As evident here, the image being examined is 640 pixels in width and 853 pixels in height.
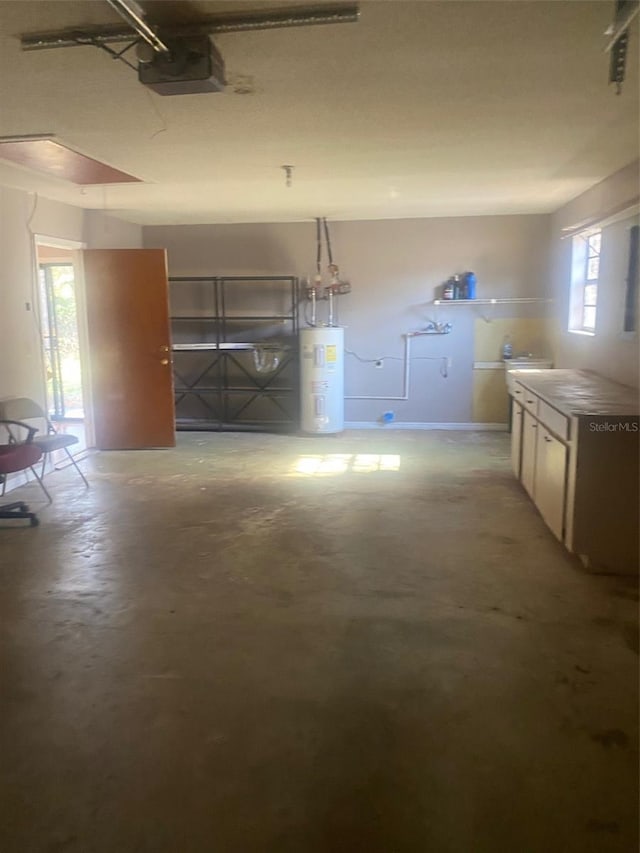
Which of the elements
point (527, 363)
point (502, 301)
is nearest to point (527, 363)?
point (527, 363)

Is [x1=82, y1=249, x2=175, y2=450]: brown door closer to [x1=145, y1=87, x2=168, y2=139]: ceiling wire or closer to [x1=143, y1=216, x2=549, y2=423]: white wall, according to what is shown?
[x1=143, y1=216, x2=549, y2=423]: white wall

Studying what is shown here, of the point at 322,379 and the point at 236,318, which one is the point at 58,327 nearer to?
the point at 236,318

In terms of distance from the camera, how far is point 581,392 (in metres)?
3.96


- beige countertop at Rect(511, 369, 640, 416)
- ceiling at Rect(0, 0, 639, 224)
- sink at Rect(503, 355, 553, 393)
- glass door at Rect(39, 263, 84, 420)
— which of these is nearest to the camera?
ceiling at Rect(0, 0, 639, 224)

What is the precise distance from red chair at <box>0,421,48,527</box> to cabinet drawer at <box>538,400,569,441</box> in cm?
331

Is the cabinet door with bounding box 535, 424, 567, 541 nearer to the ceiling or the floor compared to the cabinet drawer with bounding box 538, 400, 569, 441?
nearer to the floor

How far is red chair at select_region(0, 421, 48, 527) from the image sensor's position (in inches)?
164

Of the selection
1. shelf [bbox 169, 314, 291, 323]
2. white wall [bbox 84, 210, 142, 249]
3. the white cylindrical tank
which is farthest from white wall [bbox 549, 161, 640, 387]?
white wall [bbox 84, 210, 142, 249]

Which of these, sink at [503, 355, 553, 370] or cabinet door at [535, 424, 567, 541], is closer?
cabinet door at [535, 424, 567, 541]

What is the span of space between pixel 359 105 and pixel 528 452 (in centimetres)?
263

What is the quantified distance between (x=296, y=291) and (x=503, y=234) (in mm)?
2297

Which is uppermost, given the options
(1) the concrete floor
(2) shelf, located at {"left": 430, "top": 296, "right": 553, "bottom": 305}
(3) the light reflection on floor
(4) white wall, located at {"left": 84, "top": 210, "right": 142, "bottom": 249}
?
(4) white wall, located at {"left": 84, "top": 210, "right": 142, "bottom": 249}

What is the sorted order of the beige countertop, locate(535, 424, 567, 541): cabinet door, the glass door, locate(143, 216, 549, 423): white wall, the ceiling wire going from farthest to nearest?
the glass door → locate(143, 216, 549, 423): white wall → locate(535, 424, 567, 541): cabinet door → the beige countertop → the ceiling wire

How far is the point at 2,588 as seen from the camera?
3240 mm
